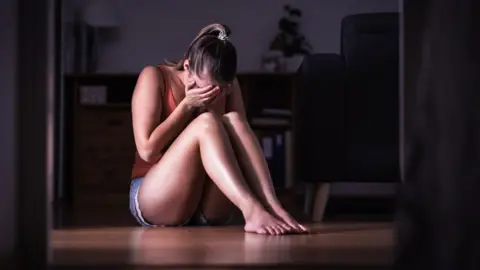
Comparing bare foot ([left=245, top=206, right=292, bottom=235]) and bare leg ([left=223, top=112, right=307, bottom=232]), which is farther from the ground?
bare leg ([left=223, top=112, right=307, bottom=232])

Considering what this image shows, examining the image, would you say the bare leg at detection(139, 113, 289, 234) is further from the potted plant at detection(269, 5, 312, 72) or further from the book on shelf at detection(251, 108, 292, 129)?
the potted plant at detection(269, 5, 312, 72)

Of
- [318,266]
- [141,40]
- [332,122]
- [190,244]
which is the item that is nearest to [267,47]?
[141,40]

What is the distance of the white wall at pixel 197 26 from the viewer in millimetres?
4105

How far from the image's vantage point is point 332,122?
7.68 feet

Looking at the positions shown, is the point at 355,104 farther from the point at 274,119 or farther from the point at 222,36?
the point at 274,119

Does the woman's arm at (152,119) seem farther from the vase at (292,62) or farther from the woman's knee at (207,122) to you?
the vase at (292,62)

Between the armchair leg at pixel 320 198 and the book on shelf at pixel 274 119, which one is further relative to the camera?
the book on shelf at pixel 274 119

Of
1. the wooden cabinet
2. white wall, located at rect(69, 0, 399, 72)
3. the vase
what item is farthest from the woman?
white wall, located at rect(69, 0, 399, 72)

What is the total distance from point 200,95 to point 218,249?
57 cm

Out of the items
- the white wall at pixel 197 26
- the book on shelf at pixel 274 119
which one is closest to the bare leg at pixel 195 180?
the book on shelf at pixel 274 119

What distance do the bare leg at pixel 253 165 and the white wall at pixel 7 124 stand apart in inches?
49.0

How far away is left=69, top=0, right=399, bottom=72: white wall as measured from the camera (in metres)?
4.11

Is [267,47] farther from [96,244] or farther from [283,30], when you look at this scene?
[96,244]

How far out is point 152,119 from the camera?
71.7 inches
